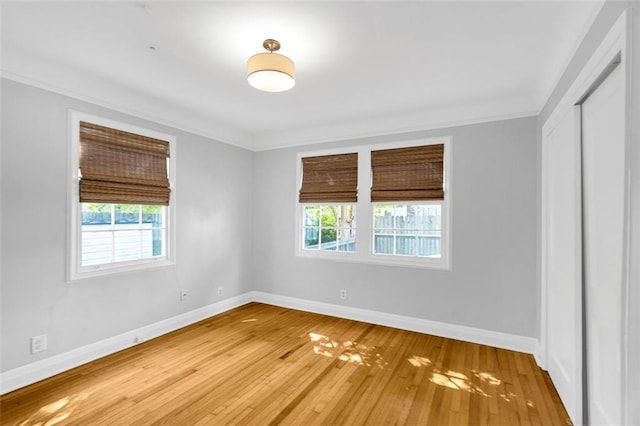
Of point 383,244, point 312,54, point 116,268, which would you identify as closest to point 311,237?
point 383,244

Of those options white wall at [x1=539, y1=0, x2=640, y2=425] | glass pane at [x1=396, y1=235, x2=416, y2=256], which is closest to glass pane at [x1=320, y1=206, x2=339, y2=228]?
glass pane at [x1=396, y1=235, x2=416, y2=256]

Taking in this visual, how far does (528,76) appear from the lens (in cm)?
285

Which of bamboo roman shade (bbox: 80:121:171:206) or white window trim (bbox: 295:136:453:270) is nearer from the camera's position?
bamboo roman shade (bbox: 80:121:171:206)

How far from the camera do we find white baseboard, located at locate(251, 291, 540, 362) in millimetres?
3344

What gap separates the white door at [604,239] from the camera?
1.57m

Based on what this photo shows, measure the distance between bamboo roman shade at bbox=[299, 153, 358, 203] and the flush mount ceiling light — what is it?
217 centimetres

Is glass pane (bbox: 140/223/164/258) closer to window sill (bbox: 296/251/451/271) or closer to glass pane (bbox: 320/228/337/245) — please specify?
window sill (bbox: 296/251/451/271)

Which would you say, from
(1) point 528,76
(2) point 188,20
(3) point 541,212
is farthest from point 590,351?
(2) point 188,20

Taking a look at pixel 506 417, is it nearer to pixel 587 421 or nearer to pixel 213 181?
pixel 587 421

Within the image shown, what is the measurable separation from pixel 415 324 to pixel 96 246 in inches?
148

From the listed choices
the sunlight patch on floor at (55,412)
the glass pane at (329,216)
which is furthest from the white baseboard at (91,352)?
the glass pane at (329,216)

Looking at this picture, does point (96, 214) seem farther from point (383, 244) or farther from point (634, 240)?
point (634, 240)

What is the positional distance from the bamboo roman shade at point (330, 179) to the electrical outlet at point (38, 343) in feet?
10.7

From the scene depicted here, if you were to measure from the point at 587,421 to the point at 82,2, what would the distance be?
4.25 metres
